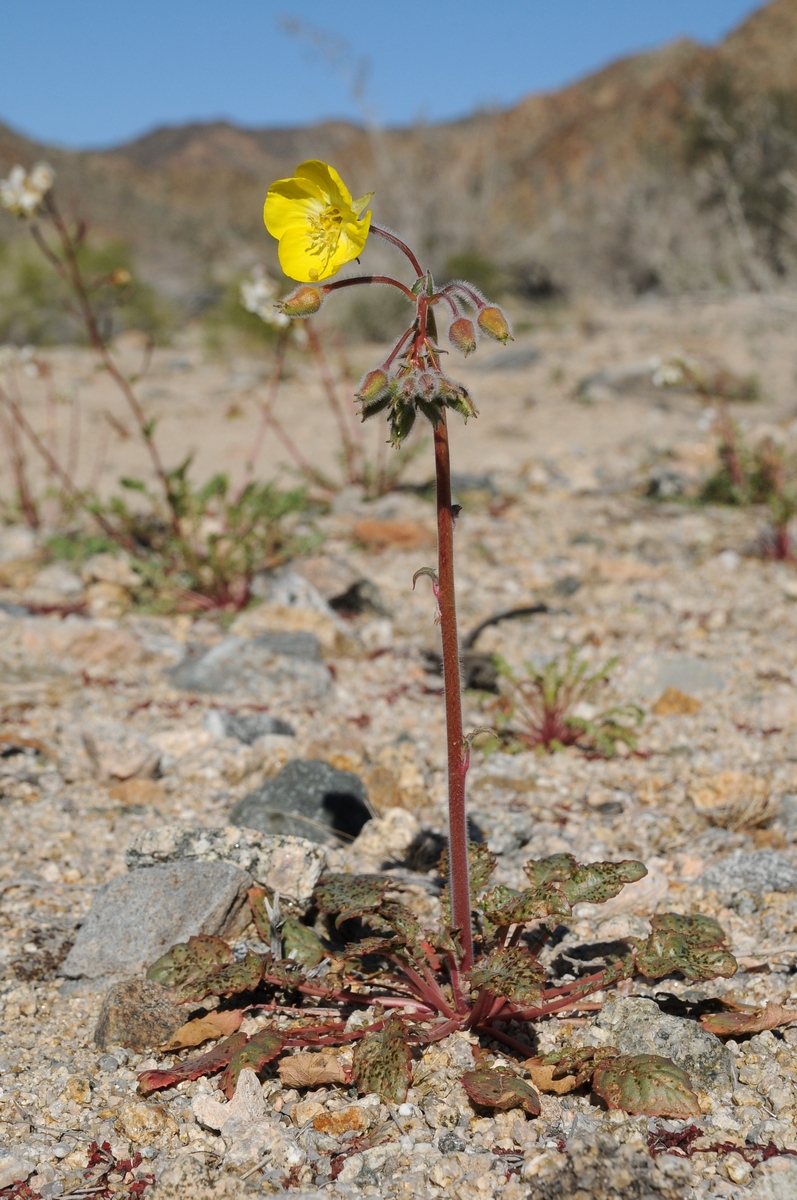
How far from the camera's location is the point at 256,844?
238 cm

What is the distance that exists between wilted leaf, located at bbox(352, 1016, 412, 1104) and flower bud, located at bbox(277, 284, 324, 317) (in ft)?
4.44

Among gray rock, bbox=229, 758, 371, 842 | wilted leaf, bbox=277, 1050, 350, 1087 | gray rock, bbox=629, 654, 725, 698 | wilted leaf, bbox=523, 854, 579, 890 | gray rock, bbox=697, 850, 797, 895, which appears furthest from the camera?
gray rock, bbox=629, 654, 725, 698

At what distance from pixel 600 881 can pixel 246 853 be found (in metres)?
0.84

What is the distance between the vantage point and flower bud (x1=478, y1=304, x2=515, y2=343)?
5.59 ft

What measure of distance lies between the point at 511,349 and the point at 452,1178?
9.55m

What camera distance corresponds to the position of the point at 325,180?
6.00ft

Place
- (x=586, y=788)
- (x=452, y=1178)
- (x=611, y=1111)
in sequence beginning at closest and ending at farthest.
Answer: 1. (x=452, y=1178)
2. (x=611, y=1111)
3. (x=586, y=788)

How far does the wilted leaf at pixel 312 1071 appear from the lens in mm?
1908

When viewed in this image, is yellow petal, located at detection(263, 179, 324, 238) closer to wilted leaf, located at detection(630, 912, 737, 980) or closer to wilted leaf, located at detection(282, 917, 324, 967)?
wilted leaf, located at detection(282, 917, 324, 967)

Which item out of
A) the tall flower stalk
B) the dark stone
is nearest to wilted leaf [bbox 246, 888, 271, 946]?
the tall flower stalk

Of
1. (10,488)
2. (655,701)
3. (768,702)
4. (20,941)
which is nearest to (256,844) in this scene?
(20,941)

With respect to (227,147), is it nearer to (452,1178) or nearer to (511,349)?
(511,349)

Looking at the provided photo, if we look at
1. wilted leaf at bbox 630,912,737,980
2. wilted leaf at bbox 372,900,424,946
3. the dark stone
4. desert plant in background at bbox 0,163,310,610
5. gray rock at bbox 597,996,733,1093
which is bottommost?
gray rock at bbox 597,996,733,1093

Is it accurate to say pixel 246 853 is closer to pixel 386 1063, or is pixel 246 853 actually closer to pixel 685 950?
pixel 386 1063
